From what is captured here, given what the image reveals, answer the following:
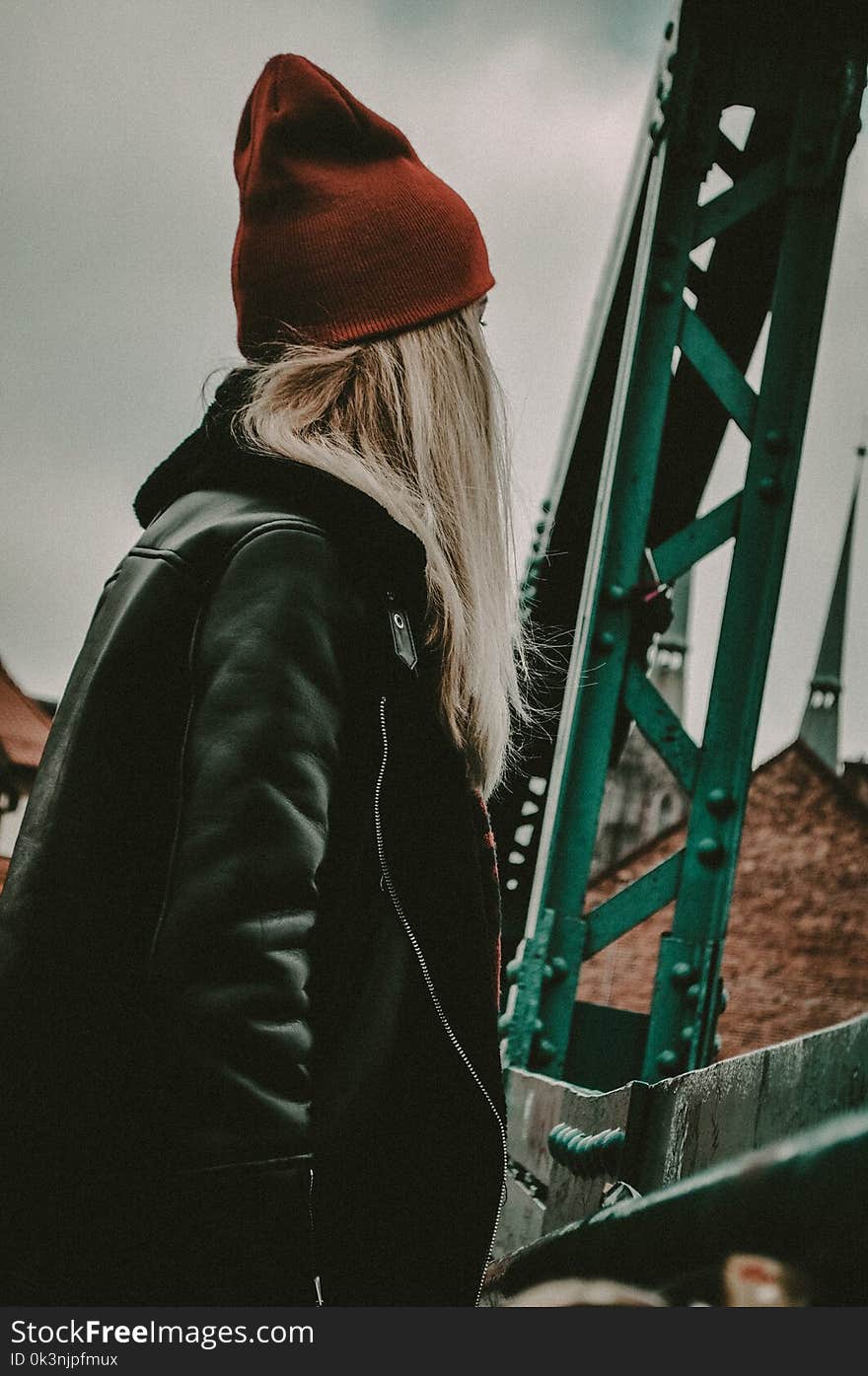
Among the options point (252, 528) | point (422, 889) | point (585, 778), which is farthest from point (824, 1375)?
point (585, 778)

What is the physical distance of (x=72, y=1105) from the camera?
0.87 metres

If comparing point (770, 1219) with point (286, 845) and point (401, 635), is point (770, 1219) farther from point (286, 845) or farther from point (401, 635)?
point (401, 635)

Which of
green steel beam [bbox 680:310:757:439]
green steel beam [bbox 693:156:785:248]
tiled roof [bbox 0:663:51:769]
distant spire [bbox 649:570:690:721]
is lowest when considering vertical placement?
green steel beam [bbox 680:310:757:439]

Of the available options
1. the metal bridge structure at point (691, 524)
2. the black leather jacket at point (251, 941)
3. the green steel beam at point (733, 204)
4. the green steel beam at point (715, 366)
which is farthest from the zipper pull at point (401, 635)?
the green steel beam at point (733, 204)

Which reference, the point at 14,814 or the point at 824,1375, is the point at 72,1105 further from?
the point at 14,814

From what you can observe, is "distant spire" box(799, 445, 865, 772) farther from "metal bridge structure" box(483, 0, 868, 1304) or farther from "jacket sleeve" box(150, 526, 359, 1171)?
"jacket sleeve" box(150, 526, 359, 1171)

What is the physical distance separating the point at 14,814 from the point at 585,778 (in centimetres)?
1395

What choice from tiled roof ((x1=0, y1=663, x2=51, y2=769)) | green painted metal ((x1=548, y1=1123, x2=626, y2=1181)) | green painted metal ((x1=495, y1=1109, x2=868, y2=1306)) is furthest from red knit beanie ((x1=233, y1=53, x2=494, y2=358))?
tiled roof ((x1=0, y1=663, x2=51, y2=769))

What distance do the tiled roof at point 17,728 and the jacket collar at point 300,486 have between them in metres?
15.4

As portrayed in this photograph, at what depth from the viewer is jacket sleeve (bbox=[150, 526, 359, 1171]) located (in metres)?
0.86

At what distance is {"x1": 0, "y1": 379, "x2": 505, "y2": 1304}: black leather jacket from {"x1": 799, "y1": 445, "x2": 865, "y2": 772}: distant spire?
42950 millimetres

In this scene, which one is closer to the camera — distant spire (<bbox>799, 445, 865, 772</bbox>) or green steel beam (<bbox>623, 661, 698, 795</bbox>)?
green steel beam (<bbox>623, 661, 698, 795</bbox>)

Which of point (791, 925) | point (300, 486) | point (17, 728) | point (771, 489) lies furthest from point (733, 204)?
point (791, 925)

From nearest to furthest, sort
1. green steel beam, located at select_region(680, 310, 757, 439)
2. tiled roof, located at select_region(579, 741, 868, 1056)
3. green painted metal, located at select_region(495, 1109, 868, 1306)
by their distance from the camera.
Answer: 1. green painted metal, located at select_region(495, 1109, 868, 1306)
2. green steel beam, located at select_region(680, 310, 757, 439)
3. tiled roof, located at select_region(579, 741, 868, 1056)
